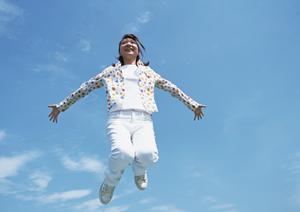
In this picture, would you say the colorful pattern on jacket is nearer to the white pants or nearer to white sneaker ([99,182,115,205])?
the white pants

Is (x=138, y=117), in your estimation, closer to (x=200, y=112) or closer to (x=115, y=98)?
(x=115, y=98)

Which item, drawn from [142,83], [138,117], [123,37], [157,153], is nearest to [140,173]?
[157,153]

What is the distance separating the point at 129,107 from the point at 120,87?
0.50 m

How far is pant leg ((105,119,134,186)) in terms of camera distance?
7123mm

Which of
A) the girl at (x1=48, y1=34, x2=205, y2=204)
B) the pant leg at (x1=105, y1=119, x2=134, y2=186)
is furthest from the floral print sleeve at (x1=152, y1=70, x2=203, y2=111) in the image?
the pant leg at (x1=105, y1=119, x2=134, y2=186)

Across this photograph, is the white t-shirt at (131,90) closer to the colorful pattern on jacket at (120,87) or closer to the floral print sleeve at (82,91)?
the colorful pattern on jacket at (120,87)

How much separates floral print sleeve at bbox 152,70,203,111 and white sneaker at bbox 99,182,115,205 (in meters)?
2.20

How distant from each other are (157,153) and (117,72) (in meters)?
1.72

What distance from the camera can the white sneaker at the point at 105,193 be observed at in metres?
7.77

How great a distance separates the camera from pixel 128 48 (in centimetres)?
823

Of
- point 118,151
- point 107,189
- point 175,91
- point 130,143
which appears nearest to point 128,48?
point 175,91

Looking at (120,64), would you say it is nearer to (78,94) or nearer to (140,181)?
(78,94)

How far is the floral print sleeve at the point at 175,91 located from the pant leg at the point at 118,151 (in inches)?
58.8

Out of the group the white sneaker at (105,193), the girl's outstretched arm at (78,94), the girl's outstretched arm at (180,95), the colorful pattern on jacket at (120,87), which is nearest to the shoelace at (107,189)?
the white sneaker at (105,193)
